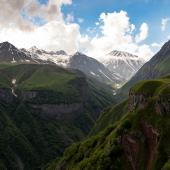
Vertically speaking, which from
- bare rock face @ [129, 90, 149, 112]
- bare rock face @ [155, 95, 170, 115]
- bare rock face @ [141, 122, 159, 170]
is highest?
bare rock face @ [129, 90, 149, 112]

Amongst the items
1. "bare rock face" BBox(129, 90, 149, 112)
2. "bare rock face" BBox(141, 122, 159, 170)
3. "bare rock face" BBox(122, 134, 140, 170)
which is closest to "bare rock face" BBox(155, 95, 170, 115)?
"bare rock face" BBox(141, 122, 159, 170)

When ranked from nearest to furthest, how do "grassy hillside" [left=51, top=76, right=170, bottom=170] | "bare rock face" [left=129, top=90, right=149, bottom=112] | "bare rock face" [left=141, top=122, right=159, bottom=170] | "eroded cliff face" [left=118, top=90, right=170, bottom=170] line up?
1. "grassy hillside" [left=51, top=76, right=170, bottom=170]
2. "bare rock face" [left=141, top=122, right=159, bottom=170]
3. "eroded cliff face" [left=118, top=90, right=170, bottom=170]
4. "bare rock face" [left=129, top=90, right=149, bottom=112]

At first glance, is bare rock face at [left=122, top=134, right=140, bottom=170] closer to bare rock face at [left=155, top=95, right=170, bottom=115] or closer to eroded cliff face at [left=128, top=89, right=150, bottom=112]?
bare rock face at [left=155, top=95, right=170, bottom=115]

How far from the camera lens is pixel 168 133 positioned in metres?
124

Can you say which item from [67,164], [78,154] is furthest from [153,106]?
[67,164]

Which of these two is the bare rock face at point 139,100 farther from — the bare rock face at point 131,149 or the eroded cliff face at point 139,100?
the bare rock face at point 131,149

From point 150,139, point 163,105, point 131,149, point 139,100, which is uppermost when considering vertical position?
point 139,100

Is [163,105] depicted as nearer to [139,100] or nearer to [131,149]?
[131,149]

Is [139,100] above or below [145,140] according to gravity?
above

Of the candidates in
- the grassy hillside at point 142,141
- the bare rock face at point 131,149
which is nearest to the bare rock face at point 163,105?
the grassy hillside at point 142,141

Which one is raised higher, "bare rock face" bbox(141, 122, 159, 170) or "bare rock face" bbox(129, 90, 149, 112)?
"bare rock face" bbox(129, 90, 149, 112)

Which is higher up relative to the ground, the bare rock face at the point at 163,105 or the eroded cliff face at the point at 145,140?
the bare rock face at the point at 163,105

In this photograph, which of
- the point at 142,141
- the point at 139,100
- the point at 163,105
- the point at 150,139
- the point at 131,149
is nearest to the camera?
the point at 150,139

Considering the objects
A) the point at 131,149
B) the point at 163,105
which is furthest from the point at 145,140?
the point at 163,105
